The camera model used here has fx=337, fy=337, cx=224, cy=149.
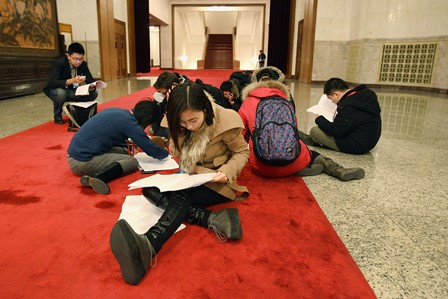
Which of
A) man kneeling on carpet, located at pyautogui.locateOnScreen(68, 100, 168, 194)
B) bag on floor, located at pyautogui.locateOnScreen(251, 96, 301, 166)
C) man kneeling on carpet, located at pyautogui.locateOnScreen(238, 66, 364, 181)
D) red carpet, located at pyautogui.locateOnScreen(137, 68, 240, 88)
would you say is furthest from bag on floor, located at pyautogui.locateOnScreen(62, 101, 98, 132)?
red carpet, located at pyautogui.locateOnScreen(137, 68, 240, 88)

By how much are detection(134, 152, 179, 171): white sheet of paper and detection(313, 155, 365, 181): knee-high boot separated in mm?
1141

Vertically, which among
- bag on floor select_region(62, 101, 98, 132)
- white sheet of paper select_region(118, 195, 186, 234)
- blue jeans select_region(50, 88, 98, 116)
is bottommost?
white sheet of paper select_region(118, 195, 186, 234)

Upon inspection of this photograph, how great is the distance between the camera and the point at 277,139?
7.34ft

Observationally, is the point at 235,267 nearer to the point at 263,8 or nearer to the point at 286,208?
the point at 286,208

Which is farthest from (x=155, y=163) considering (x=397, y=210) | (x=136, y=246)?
(x=397, y=210)

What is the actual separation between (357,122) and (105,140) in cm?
210

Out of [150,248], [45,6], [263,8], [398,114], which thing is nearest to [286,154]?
[150,248]

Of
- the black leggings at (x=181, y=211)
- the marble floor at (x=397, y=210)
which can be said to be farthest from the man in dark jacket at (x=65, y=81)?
the black leggings at (x=181, y=211)

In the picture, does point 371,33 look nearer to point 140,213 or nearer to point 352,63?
point 352,63

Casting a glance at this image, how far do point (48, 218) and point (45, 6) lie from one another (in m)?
7.32

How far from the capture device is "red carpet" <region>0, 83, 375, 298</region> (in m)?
1.29

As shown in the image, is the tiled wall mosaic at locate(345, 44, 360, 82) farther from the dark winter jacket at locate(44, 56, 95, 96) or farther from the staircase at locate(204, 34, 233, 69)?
the staircase at locate(204, 34, 233, 69)

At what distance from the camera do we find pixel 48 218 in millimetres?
1834

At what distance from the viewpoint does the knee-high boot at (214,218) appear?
163 centimetres
